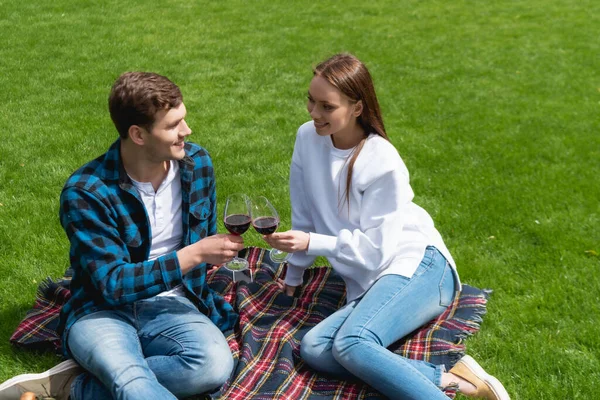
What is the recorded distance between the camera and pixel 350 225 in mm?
4770

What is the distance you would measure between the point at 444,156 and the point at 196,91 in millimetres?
3706

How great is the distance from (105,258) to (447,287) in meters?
2.24

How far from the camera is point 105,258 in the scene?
13.1ft

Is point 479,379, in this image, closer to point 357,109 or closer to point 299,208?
point 299,208

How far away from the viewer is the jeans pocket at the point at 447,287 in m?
4.70

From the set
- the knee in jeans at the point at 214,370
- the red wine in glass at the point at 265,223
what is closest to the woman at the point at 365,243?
the red wine in glass at the point at 265,223

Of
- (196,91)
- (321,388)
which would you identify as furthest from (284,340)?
(196,91)

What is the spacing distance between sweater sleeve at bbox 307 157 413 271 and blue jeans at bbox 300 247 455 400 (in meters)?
0.20

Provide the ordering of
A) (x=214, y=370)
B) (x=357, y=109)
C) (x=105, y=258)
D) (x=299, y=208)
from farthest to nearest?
(x=299, y=208) → (x=357, y=109) → (x=214, y=370) → (x=105, y=258)

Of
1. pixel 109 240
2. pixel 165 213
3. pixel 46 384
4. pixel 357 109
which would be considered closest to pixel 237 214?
pixel 165 213

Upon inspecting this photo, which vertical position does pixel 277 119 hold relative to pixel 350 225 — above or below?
below

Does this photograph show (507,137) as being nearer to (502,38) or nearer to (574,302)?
(574,302)

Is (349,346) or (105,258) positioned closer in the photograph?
(105,258)

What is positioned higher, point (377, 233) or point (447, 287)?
point (377, 233)
